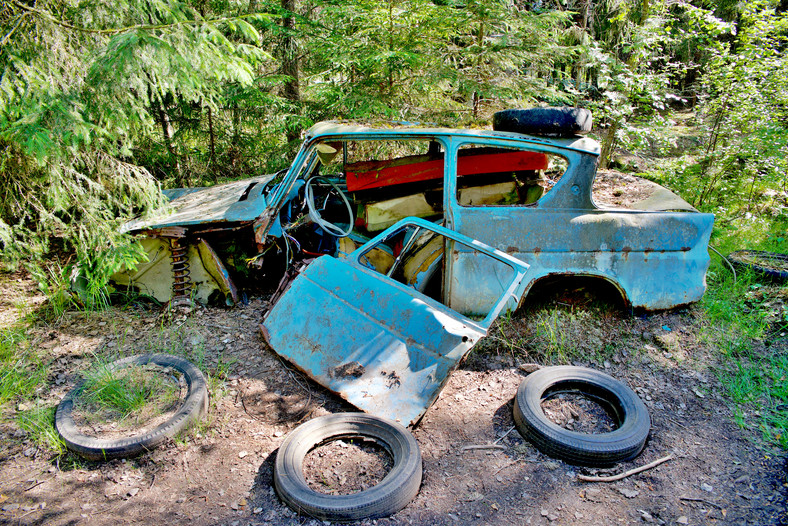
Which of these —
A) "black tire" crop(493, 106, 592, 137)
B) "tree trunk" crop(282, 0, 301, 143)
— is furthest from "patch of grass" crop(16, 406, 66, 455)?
"tree trunk" crop(282, 0, 301, 143)

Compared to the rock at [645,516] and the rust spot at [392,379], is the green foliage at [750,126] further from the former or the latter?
the rust spot at [392,379]

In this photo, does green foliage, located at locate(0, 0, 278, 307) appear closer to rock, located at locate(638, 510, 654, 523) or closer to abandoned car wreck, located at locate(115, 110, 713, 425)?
abandoned car wreck, located at locate(115, 110, 713, 425)

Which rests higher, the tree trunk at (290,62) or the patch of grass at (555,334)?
the tree trunk at (290,62)

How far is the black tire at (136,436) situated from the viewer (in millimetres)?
2418

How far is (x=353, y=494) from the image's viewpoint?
213 centimetres

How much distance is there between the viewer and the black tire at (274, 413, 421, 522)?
208 cm

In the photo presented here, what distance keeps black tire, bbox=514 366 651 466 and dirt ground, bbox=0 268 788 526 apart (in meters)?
0.08

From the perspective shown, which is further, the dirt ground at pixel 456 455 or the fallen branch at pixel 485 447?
the fallen branch at pixel 485 447

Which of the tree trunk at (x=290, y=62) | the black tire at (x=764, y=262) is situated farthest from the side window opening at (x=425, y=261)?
the tree trunk at (x=290, y=62)

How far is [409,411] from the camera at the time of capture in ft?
8.69

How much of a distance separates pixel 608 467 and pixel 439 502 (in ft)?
3.27

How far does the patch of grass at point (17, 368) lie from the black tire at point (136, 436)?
1.50 ft

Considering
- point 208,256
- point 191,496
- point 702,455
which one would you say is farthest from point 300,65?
point 702,455

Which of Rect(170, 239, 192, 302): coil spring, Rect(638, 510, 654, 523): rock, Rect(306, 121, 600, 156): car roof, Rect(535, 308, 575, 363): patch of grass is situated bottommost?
Rect(638, 510, 654, 523): rock
